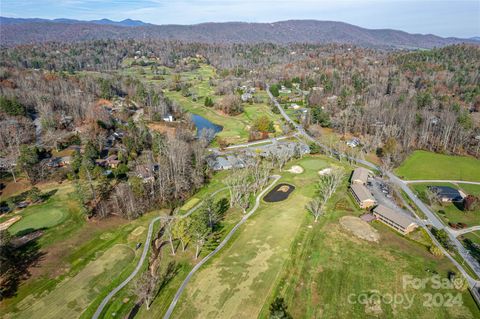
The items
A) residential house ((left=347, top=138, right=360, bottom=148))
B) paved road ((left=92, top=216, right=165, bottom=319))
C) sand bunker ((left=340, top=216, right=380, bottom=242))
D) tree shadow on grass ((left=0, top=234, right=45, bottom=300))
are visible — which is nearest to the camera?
paved road ((left=92, top=216, right=165, bottom=319))

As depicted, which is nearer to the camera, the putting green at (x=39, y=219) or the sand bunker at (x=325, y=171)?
the putting green at (x=39, y=219)

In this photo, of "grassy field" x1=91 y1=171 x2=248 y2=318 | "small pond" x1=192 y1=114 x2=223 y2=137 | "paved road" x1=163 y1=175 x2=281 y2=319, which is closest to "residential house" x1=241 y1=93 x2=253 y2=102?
"small pond" x1=192 y1=114 x2=223 y2=137

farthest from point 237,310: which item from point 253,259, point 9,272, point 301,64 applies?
point 301,64

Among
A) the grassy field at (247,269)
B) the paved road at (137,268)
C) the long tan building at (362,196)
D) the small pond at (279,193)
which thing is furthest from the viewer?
the small pond at (279,193)

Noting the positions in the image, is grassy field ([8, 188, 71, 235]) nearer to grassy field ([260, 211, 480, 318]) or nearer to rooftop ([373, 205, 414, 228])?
grassy field ([260, 211, 480, 318])

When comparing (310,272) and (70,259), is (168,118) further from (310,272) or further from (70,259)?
(310,272)

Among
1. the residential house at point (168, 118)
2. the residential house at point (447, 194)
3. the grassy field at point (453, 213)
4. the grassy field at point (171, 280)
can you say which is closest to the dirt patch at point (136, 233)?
the grassy field at point (171, 280)

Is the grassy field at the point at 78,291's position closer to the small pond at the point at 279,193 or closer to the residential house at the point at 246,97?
the small pond at the point at 279,193
